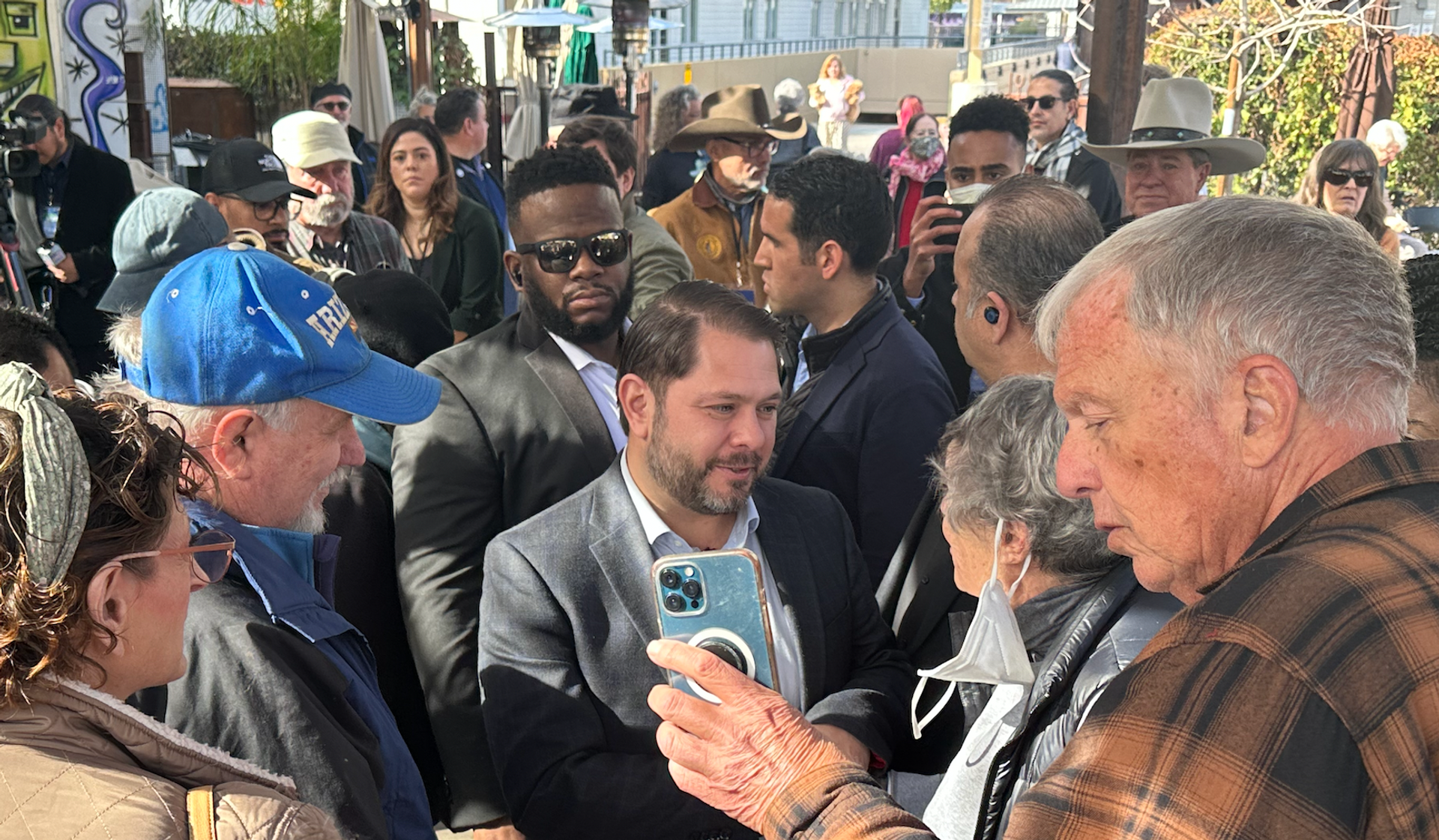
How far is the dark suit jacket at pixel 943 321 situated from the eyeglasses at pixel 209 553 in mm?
3191

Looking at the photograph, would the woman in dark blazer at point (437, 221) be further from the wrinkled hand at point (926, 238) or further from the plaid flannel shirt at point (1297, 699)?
the plaid flannel shirt at point (1297, 699)

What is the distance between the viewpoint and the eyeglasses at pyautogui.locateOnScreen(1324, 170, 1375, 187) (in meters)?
6.06

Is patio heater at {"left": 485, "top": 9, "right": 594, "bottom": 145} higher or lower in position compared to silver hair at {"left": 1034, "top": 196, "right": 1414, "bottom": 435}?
higher

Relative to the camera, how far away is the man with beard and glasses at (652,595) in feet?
7.64

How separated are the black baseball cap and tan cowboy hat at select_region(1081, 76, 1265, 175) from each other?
3695 mm

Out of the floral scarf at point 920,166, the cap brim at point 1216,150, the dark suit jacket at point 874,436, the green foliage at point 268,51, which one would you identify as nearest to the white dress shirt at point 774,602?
the dark suit jacket at point 874,436

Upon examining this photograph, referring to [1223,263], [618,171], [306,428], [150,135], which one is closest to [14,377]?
[306,428]

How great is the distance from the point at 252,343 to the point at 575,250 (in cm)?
137

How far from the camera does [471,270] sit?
19.4 feet

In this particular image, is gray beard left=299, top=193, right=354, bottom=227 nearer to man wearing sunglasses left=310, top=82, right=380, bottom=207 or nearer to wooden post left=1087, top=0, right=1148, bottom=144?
man wearing sunglasses left=310, top=82, right=380, bottom=207

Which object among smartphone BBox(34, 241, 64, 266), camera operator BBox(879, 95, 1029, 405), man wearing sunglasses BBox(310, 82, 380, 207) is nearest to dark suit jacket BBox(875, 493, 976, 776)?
camera operator BBox(879, 95, 1029, 405)

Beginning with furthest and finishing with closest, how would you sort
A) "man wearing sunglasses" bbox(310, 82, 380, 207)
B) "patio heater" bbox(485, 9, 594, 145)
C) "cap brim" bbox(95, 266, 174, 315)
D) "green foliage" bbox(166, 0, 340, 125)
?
"patio heater" bbox(485, 9, 594, 145), "green foliage" bbox(166, 0, 340, 125), "man wearing sunglasses" bbox(310, 82, 380, 207), "cap brim" bbox(95, 266, 174, 315)

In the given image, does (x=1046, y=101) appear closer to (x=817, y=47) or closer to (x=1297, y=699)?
(x=1297, y=699)

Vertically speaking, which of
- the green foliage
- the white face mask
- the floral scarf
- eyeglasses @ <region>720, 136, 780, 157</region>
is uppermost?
the green foliage
